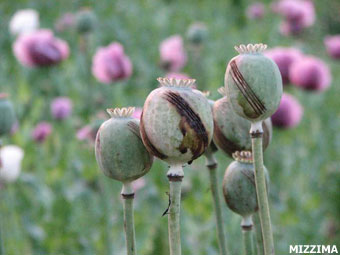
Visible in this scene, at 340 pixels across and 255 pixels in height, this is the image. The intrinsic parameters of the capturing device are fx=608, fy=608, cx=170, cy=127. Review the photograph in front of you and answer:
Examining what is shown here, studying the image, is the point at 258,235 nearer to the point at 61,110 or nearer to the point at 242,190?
the point at 242,190

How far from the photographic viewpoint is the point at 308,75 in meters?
1.82

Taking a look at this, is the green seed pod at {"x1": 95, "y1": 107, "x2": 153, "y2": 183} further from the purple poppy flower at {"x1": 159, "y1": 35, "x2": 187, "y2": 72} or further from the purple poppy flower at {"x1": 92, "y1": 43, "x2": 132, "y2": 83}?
the purple poppy flower at {"x1": 159, "y1": 35, "x2": 187, "y2": 72}

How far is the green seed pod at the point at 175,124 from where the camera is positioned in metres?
0.37

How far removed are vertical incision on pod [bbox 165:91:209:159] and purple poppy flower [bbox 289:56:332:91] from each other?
1437mm

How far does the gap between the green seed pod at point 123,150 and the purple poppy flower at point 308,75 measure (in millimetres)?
1409

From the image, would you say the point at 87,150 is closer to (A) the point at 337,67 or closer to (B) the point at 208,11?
(A) the point at 337,67

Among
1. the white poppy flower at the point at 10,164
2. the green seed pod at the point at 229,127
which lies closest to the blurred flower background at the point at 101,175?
the white poppy flower at the point at 10,164

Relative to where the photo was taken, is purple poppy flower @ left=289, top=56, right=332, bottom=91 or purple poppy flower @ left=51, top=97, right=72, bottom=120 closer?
purple poppy flower @ left=289, top=56, right=332, bottom=91

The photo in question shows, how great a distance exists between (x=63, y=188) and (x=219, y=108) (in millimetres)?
1284

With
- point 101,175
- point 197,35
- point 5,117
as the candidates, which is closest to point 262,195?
point 5,117

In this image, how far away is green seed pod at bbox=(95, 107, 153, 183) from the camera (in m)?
0.41

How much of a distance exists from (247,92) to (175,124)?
0.19 ft

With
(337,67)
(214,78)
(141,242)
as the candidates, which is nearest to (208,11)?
(337,67)

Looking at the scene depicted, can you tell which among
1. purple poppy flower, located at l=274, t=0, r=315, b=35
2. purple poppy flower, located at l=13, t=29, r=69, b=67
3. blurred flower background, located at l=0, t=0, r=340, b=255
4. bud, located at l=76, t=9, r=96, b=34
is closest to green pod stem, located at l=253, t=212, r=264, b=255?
blurred flower background, located at l=0, t=0, r=340, b=255
